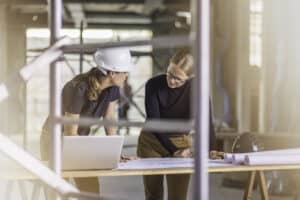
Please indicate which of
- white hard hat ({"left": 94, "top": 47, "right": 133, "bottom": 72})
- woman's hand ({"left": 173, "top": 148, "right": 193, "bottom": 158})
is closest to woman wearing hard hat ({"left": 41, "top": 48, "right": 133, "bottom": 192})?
white hard hat ({"left": 94, "top": 47, "right": 133, "bottom": 72})

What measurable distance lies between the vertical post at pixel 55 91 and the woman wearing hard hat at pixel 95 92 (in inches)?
50.5

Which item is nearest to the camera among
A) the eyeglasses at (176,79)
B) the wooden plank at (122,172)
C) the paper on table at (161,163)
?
the wooden plank at (122,172)

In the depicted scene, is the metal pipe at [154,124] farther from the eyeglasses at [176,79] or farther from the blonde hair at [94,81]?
the eyeglasses at [176,79]

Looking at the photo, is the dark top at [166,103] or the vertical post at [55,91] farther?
the dark top at [166,103]

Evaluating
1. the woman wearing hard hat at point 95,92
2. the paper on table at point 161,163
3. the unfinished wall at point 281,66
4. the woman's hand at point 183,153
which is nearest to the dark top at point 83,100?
the woman wearing hard hat at point 95,92

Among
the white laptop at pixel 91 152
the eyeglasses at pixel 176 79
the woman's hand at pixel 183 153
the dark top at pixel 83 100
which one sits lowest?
the woman's hand at pixel 183 153

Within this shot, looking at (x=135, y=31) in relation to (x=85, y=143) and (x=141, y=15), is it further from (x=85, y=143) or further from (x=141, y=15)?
(x=85, y=143)

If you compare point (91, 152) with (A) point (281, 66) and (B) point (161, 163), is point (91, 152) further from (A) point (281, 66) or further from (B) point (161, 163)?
(A) point (281, 66)

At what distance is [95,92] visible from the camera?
2926mm

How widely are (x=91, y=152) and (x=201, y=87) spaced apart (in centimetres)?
153

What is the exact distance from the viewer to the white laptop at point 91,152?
239 centimetres

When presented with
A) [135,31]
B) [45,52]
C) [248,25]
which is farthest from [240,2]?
[45,52]

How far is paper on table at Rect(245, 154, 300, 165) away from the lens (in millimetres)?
2910

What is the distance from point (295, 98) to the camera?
19.2 ft
